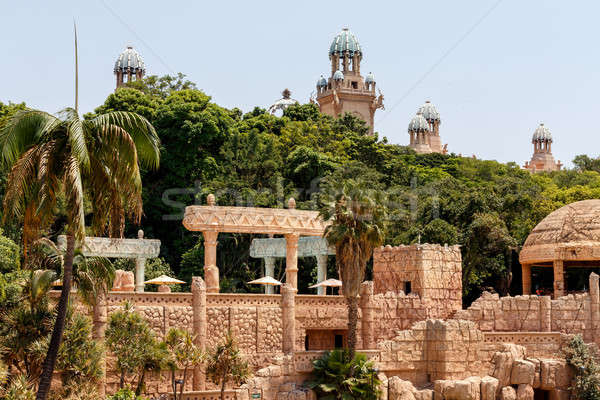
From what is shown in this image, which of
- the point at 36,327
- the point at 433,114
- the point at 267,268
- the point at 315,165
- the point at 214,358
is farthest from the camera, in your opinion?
the point at 433,114

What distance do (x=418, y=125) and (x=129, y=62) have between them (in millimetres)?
35999

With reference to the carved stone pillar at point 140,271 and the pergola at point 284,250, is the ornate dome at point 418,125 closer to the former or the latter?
the pergola at point 284,250

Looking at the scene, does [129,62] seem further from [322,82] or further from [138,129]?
[138,129]

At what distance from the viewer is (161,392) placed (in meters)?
30.3

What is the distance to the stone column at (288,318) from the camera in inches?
1291

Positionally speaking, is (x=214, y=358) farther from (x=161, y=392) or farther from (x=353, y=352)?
(x=353, y=352)

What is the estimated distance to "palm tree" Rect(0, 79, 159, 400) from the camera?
69.3 ft

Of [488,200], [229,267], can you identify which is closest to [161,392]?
[229,267]

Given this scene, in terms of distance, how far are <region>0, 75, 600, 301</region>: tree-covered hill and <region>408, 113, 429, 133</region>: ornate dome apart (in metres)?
44.3

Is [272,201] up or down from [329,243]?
up

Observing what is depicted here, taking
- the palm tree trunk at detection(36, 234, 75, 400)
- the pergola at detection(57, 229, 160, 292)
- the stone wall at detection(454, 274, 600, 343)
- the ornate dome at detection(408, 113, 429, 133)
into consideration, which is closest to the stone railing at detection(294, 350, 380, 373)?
the stone wall at detection(454, 274, 600, 343)

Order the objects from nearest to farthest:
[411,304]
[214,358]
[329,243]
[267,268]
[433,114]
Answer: [214,358], [329,243], [411,304], [267,268], [433,114]

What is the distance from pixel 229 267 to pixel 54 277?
22789 millimetres

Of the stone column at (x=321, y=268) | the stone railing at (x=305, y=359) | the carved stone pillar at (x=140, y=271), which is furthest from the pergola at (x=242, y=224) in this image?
the carved stone pillar at (x=140, y=271)
